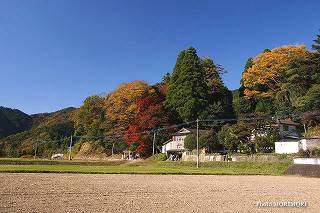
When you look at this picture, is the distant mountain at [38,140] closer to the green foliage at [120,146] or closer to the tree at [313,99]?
the green foliage at [120,146]

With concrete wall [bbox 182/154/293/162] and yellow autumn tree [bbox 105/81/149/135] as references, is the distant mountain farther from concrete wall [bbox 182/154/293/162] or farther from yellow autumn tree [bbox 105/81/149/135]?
concrete wall [bbox 182/154/293/162]

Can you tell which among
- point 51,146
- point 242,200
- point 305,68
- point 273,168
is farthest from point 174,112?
point 242,200

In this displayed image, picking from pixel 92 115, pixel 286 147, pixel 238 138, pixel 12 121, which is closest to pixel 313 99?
pixel 286 147

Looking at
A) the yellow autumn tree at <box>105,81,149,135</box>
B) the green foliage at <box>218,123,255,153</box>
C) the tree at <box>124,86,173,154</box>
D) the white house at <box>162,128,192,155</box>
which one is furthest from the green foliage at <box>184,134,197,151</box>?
the yellow autumn tree at <box>105,81,149,135</box>

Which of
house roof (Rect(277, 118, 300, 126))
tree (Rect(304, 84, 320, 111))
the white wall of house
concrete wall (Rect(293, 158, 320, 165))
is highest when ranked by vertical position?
tree (Rect(304, 84, 320, 111))

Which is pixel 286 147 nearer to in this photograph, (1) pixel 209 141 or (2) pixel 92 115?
(1) pixel 209 141

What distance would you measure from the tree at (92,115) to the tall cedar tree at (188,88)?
16.8 m

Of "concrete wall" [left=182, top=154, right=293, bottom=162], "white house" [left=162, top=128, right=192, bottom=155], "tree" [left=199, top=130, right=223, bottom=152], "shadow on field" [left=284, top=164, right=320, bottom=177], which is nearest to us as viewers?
"shadow on field" [left=284, top=164, right=320, bottom=177]

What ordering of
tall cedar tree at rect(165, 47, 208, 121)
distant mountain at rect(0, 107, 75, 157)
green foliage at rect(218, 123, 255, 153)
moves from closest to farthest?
green foliage at rect(218, 123, 255, 153) → tall cedar tree at rect(165, 47, 208, 121) → distant mountain at rect(0, 107, 75, 157)

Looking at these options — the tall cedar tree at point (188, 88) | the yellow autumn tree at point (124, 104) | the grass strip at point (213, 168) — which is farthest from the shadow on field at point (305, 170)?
the yellow autumn tree at point (124, 104)

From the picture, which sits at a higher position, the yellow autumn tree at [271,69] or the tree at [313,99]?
the yellow autumn tree at [271,69]

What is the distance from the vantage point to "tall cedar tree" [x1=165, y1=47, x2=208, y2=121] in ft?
181

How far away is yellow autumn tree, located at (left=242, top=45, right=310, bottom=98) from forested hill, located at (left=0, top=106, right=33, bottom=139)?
80.5 meters

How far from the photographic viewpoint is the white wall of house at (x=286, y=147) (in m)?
40.9
